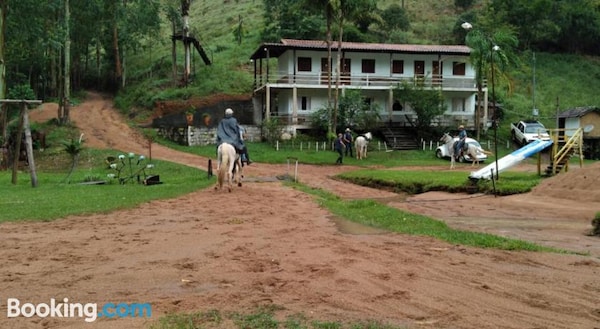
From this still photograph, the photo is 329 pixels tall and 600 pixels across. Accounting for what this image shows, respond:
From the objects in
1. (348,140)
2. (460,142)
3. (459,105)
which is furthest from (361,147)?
(459,105)

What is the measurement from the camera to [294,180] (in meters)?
21.8

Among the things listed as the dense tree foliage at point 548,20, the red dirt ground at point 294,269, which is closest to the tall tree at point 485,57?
the dense tree foliage at point 548,20

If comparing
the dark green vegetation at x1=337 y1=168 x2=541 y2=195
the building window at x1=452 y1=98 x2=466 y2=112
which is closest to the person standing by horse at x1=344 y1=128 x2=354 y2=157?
the dark green vegetation at x1=337 y1=168 x2=541 y2=195

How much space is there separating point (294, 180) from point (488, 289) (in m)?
16.0

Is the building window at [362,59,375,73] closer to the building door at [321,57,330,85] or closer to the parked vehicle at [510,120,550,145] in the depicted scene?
the building door at [321,57,330,85]

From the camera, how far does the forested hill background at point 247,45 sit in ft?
149

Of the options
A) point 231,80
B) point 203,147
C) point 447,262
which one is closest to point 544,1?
point 231,80

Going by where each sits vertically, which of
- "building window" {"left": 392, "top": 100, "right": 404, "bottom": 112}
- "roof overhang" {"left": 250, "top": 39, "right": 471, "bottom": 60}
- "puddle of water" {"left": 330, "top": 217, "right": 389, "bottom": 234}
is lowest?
"puddle of water" {"left": 330, "top": 217, "right": 389, "bottom": 234}

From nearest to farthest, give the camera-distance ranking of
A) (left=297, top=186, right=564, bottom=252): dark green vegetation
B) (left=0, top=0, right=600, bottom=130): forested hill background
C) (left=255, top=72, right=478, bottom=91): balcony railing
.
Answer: (left=297, top=186, right=564, bottom=252): dark green vegetation
(left=255, top=72, right=478, bottom=91): balcony railing
(left=0, top=0, right=600, bottom=130): forested hill background

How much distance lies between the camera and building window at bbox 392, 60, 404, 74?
1842 inches

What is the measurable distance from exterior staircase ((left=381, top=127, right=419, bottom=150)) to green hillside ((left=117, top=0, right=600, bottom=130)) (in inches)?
329

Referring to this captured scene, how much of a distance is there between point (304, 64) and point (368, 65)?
5720 mm

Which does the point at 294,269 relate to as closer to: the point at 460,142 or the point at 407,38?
the point at 460,142

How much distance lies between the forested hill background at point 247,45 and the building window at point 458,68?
384cm
